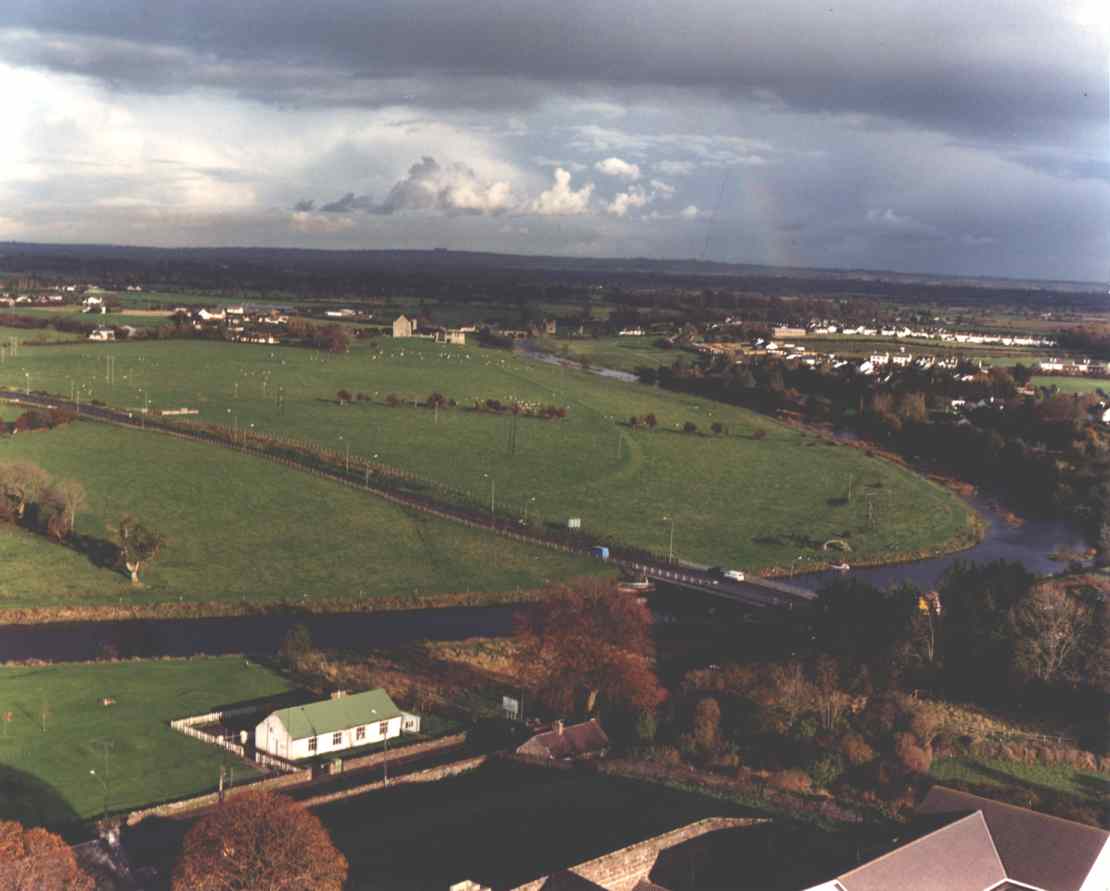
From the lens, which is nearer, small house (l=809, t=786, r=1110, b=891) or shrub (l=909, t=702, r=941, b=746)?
small house (l=809, t=786, r=1110, b=891)

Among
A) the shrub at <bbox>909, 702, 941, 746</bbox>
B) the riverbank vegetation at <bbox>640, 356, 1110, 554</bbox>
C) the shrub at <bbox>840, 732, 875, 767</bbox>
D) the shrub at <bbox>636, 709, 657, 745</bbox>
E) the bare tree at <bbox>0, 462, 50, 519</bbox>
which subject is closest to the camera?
the shrub at <bbox>840, 732, 875, 767</bbox>

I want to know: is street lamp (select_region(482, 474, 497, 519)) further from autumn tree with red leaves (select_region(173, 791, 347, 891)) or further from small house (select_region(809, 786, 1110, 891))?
small house (select_region(809, 786, 1110, 891))

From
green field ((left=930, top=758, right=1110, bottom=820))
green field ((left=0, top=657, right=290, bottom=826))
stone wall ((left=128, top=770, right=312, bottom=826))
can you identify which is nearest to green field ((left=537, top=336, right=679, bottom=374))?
green field ((left=0, top=657, right=290, bottom=826))

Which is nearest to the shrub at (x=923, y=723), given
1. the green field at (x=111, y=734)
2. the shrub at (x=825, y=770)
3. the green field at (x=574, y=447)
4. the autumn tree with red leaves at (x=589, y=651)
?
the shrub at (x=825, y=770)

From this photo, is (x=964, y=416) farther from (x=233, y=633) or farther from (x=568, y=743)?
(x=568, y=743)

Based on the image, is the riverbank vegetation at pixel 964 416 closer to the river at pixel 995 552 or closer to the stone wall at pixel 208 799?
the river at pixel 995 552

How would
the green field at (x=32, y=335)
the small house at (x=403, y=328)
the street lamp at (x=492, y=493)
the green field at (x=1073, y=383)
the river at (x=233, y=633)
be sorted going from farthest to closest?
1. the small house at (x=403, y=328)
2. the green field at (x=32, y=335)
3. the green field at (x=1073, y=383)
4. the street lamp at (x=492, y=493)
5. the river at (x=233, y=633)

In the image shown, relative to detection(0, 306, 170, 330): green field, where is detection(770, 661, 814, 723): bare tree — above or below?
below
